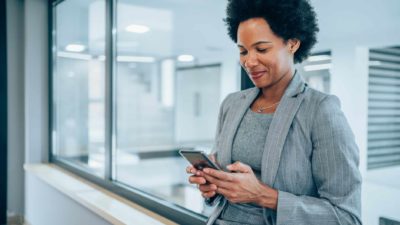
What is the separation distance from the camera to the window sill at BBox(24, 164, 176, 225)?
65.3 inches

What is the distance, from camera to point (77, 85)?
3412mm

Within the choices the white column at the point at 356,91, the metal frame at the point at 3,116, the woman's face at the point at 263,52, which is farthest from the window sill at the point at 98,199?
the white column at the point at 356,91

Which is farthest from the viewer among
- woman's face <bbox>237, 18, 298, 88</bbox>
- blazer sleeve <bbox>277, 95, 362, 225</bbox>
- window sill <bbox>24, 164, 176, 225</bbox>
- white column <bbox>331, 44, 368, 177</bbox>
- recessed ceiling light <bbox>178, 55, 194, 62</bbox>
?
recessed ceiling light <bbox>178, 55, 194, 62</bbox>

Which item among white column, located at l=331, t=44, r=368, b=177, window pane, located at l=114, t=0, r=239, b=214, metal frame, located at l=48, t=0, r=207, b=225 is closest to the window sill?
metal frame, located at l=48, t=0, r=207, b=225

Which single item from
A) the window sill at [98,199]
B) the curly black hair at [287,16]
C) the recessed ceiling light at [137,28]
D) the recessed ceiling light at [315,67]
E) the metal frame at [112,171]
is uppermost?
the recessed ceiling light at [137,28]

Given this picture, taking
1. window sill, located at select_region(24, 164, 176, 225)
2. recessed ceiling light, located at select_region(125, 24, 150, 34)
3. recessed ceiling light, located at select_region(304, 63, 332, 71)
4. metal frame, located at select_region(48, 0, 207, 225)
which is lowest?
window sill, located at select_region(24, 164, 176, 225)

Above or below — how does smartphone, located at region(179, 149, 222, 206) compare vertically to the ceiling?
below

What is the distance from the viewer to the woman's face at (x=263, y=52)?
2.71ft

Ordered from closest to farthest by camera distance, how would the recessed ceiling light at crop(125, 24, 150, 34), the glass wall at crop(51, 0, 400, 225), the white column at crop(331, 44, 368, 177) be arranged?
the glass wall at crop(51, 0, 400, 225) < the white column at crop(331, 44, 368, 177) < the recessed ceiling light at crop(125, 24, 150, 34)

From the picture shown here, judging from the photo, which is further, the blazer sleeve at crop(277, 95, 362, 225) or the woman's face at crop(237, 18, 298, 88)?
the woman's face at crop(237, 18, 298, 88)

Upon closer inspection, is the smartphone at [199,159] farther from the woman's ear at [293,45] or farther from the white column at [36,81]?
the white column at [36,81]

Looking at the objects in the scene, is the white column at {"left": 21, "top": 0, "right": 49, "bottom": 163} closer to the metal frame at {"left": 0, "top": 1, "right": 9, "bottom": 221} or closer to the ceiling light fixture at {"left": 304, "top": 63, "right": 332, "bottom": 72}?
the metal frame at {"left": 0, "top": 1, "right": 9, "bottom": 221}

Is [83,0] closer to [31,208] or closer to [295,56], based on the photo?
[31,208]

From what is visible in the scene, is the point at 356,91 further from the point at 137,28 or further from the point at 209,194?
the point at 137,28
